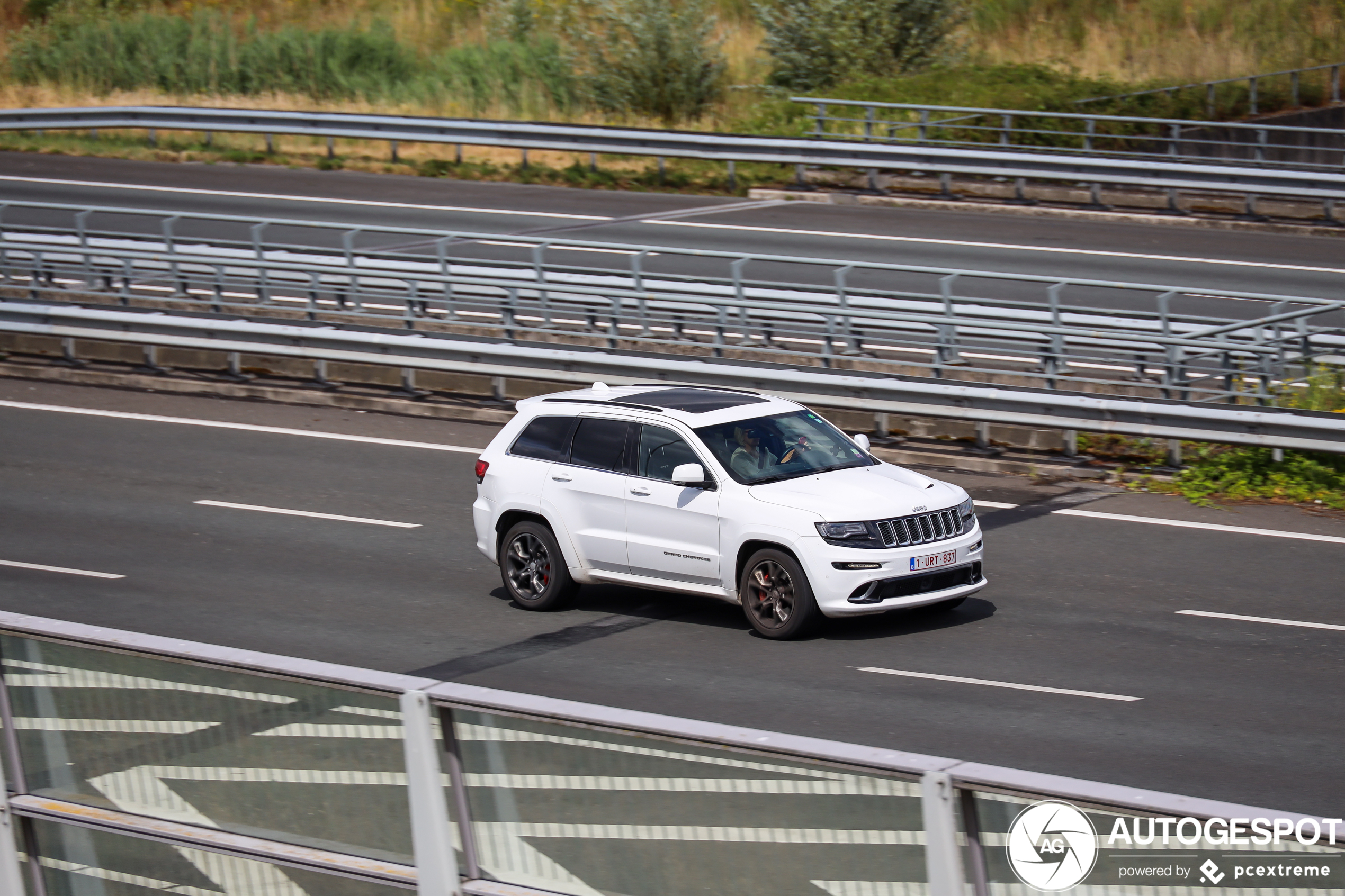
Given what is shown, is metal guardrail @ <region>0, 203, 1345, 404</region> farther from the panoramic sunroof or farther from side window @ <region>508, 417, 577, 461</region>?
side window @ <region>508, 417, 577, 461</region>

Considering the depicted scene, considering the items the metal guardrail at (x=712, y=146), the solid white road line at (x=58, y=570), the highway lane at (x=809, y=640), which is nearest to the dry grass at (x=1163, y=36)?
the metal guardrail at (x=712, y=146)

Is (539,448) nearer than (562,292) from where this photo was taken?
Yes

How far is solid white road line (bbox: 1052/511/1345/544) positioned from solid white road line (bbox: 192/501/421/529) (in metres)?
6.09

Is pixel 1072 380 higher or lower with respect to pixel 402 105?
lower

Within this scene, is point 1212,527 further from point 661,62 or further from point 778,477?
point 661,62

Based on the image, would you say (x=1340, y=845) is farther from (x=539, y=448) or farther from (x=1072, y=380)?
(x=1072, y=380)

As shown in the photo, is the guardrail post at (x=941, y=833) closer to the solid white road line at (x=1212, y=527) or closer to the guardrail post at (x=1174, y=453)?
the solid white road line at (x=1212, y=527)

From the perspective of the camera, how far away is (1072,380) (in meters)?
16.6

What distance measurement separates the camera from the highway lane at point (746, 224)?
23828mm

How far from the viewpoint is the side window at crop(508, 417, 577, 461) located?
40.8 ft

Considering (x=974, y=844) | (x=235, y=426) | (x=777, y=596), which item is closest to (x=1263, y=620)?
(x=777, y=596)

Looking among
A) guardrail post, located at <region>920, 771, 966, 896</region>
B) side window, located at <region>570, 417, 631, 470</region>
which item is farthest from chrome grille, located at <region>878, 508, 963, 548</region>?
guardrail post, located at <region>920, 771, 966, 896</region>

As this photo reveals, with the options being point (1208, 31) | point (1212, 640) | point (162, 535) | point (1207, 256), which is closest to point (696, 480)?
point (1212, 640)

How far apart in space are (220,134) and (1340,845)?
127 ft
